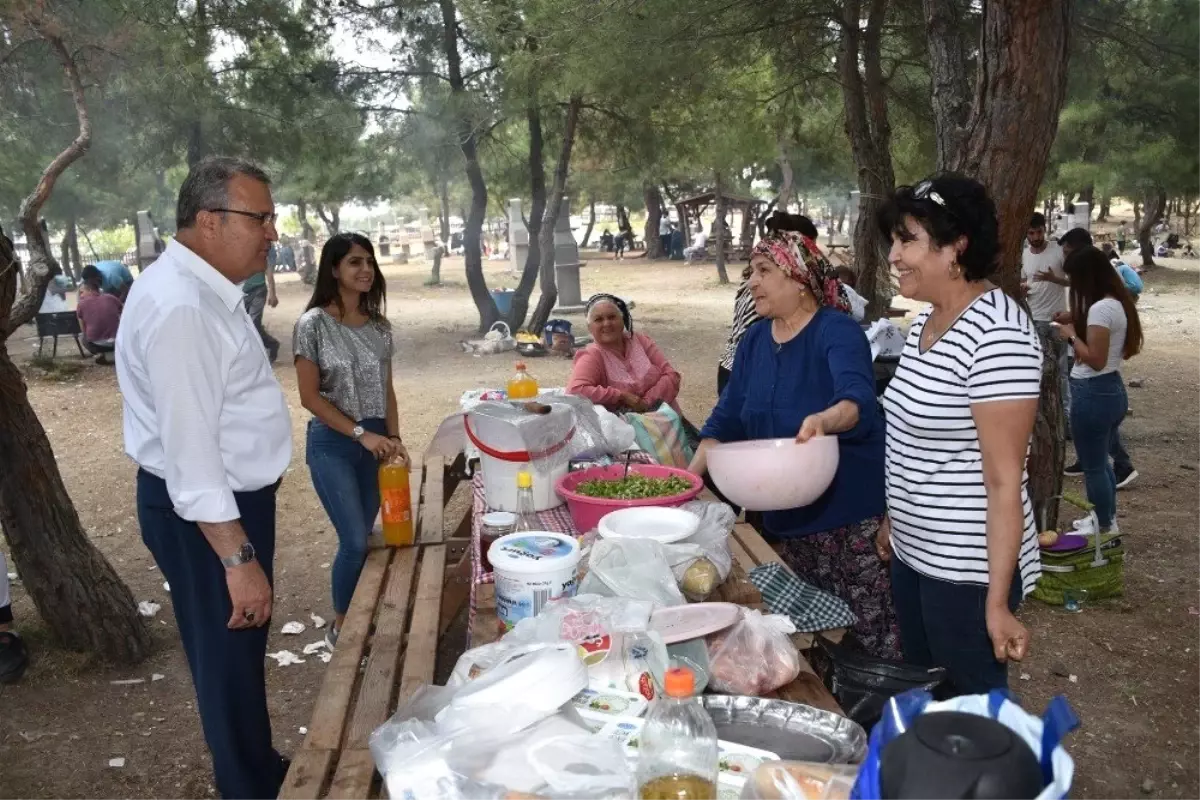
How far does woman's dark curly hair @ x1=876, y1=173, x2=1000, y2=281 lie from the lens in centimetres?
202

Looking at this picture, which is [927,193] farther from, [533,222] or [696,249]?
[696,249]

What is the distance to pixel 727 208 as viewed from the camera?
30.3m

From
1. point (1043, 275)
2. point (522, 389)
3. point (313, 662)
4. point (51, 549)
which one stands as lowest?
point (313, 662)

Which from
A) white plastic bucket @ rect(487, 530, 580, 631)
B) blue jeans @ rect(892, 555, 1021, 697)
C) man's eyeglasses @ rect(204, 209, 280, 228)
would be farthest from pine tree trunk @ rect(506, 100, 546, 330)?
white plastic bucket @ rect(487, 530, 580, 631)

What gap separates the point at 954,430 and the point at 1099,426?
130 inches

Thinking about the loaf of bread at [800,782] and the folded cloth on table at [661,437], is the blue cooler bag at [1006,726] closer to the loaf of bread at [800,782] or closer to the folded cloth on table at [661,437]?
the loaf of bread at [800,782]

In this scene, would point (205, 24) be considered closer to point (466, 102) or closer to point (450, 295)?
point (466, 102)

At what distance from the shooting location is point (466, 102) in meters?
11.4

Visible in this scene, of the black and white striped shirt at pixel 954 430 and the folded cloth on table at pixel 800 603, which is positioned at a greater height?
the black and white striped shirt at pixel 954 430

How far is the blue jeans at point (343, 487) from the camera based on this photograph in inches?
137

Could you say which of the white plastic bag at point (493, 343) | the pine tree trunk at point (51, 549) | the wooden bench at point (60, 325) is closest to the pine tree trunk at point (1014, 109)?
the pine tree trunk at point (51, 549)

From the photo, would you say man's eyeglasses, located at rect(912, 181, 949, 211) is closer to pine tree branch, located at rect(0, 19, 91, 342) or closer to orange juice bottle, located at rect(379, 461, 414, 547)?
orange juice bottle, located at rect(379, 461, 414, 547)

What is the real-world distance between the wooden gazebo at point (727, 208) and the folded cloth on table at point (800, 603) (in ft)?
82.9

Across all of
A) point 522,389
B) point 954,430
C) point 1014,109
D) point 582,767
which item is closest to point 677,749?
point 582,767
